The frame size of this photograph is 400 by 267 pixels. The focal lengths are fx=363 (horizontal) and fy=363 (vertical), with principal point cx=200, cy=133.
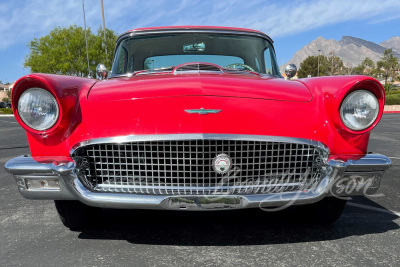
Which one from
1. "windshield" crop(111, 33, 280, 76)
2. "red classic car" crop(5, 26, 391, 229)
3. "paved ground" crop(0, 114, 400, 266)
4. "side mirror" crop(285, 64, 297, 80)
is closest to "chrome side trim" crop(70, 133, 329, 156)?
"red classic car" crop(5, 26, 391, 229)

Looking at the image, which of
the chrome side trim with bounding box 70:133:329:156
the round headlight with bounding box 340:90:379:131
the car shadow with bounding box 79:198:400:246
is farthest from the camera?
the car shadow with bounding box 79:198:400:246

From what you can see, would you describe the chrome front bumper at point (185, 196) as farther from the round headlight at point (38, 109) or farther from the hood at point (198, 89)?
the hood at point (198, 89)

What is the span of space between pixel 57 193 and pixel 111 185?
1.01ft

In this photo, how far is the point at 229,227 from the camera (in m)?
2.44

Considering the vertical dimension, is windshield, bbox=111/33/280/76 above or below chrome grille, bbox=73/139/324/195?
above

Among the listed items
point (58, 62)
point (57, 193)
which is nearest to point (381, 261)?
point (57, 193)

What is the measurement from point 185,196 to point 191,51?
1.85 metres

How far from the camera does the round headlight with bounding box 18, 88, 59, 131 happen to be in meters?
2.06

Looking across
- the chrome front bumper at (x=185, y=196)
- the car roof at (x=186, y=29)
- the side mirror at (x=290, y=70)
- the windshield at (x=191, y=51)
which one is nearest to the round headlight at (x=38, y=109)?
the chrome front bumper at (x=185, y=196)

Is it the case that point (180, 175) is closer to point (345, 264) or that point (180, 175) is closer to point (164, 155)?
point (164, 155)

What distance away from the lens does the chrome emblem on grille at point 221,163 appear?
6.49 ft

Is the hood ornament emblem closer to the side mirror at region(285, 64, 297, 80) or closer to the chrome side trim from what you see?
the chrome side trim

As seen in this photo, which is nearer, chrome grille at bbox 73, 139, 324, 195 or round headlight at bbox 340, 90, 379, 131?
chrome grille at bbox 73, 139, 324, 195

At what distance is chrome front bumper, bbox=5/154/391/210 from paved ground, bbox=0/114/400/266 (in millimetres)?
301
